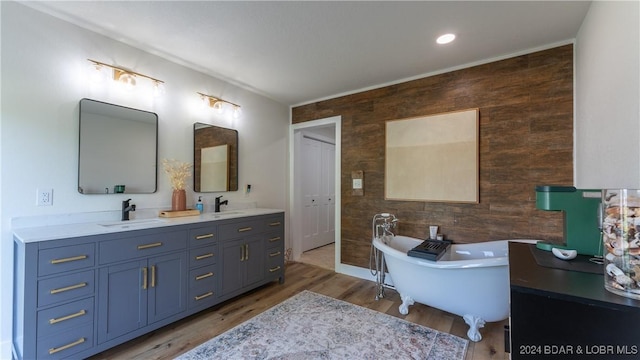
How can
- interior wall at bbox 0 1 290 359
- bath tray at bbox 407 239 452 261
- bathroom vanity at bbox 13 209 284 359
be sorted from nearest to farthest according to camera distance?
bathroom vanity at bbox 13 209 284 359
interior wall at bbox 0 1 290 359
bath tray at bbox 407 239 452 261

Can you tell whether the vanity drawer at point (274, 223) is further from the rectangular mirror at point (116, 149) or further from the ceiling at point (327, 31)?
the ceiling at point (327, 31)

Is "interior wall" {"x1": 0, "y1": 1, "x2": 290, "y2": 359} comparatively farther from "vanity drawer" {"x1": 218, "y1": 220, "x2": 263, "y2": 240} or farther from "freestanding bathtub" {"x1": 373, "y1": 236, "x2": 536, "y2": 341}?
"freestanding bathtub" {"x1": 373, "y1": 236, "x2": 536, "y2": 341}

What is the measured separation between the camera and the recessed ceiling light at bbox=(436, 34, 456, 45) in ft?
7.25

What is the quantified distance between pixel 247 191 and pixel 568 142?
3.43m

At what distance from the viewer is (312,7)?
6.05 feet

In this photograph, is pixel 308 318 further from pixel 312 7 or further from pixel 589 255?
pixel 312 7

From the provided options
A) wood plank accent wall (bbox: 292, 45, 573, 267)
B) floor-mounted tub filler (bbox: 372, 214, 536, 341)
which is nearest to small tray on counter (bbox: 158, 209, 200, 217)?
floor-mounted tub filler (bbox: 372, 214, 536, 341)

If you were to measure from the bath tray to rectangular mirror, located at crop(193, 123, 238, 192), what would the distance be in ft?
7.44

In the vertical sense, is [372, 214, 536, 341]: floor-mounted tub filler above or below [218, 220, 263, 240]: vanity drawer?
below

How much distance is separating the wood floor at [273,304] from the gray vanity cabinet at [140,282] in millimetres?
174

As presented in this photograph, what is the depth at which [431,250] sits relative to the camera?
91.1 inches

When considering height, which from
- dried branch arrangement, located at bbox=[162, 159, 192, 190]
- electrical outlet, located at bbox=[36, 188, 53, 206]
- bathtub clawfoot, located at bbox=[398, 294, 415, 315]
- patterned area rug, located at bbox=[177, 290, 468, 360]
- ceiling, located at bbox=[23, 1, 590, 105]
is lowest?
patterned area rug, located at bbox=[177, 290, 468, 360]

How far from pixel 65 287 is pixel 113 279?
25 cm

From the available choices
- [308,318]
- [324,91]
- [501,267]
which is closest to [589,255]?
[501,267]
